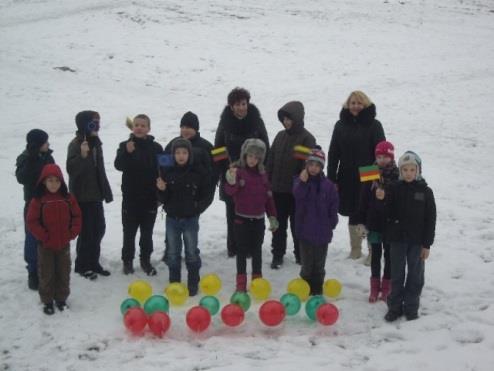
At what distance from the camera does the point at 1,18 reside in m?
A: 28.6

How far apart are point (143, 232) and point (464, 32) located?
28075 mm

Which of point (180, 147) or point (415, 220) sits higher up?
point (180, 147)

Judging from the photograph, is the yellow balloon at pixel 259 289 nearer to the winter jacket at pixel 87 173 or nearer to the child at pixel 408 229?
the child at pixel 408 229

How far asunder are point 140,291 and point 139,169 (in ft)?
5.51

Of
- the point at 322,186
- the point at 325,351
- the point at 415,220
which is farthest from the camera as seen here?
the point at 322,186

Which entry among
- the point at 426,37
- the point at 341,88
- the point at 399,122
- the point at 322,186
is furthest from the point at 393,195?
the point at 426,37

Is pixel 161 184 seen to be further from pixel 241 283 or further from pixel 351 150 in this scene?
pixel 351 150

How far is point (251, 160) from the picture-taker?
6.71 metres

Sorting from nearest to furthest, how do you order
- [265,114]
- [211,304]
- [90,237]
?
[211,304]
[90,237]
[265,114]

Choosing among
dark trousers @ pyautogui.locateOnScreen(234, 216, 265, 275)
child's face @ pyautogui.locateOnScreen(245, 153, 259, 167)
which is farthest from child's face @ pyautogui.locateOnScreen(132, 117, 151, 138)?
dark trousers @ pyautogui.locateOnScreen(234, 216, 265, 275)

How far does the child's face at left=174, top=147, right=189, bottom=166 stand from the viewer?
21.8 feet

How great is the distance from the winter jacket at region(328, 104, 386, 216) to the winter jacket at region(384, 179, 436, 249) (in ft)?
5.04

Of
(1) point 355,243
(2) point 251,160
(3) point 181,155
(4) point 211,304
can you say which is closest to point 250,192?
(2) point 251,160

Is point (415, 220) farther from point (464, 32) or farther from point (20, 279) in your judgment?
point (464, 32)
